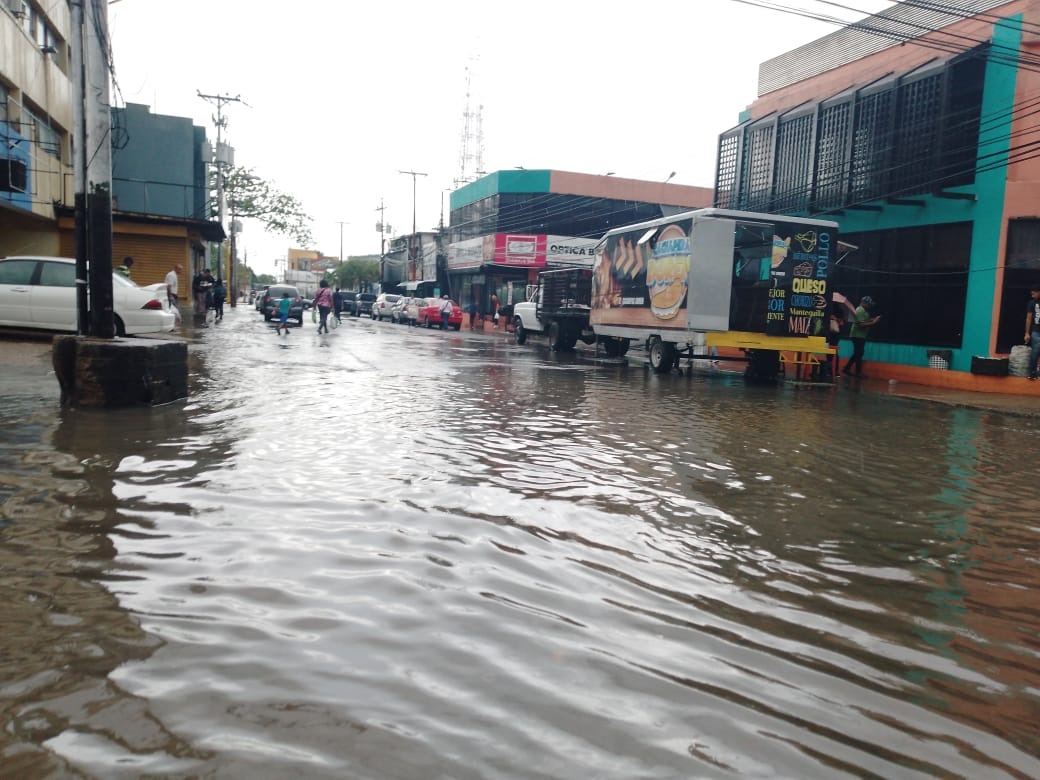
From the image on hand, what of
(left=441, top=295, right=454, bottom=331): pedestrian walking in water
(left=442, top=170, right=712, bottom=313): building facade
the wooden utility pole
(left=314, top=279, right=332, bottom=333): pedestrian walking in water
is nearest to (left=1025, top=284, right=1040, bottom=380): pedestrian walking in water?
the wooden utility pole

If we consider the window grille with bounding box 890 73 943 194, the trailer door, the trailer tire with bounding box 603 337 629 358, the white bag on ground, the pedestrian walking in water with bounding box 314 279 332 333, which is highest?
the window grille with bounding box 890 73 943 194

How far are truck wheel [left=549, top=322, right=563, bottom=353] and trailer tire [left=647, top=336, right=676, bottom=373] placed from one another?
7093 mm

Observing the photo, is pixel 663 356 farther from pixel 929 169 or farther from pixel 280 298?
pixel 280 298

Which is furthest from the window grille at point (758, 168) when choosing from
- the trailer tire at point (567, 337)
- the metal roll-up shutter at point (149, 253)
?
the metal roll-up shutter at point (149, 253)

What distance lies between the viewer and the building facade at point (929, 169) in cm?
1702

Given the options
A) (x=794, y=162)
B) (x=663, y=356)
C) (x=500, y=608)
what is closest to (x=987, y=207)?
(x=794, y=162)

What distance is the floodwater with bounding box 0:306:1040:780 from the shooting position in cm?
255

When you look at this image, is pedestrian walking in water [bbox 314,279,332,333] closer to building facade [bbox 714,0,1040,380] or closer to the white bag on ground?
building facade [bbox 714,0,1040,380]

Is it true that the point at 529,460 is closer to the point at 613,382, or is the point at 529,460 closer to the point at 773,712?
the point at 773,712

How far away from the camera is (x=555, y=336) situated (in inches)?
1008

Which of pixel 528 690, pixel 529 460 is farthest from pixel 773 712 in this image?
pixel 529 460

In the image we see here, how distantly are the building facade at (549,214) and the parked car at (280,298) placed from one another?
1326 centimetres

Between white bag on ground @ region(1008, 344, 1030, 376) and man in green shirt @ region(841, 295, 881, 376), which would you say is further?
man in green shirt @ region(841, 295, 881, 376)

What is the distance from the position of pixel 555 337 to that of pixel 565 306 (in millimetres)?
1002
